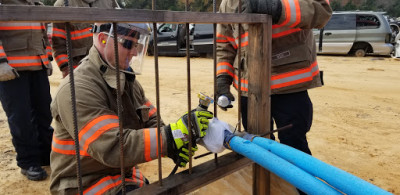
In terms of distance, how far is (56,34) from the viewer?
326cm

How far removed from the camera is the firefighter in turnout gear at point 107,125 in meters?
1.51

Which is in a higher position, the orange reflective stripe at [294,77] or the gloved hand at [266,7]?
the gloved hand at [266,7]

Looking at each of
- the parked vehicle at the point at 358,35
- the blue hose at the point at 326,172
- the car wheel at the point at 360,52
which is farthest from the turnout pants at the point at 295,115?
the car wheel at the point at 360,52

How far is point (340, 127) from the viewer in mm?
4434

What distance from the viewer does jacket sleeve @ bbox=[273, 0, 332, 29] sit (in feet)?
5.95

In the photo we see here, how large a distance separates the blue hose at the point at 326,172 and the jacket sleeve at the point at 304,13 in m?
0.72

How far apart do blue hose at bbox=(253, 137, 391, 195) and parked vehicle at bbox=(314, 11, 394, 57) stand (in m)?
10.7

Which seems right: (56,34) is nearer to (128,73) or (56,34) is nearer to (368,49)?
(128,73)

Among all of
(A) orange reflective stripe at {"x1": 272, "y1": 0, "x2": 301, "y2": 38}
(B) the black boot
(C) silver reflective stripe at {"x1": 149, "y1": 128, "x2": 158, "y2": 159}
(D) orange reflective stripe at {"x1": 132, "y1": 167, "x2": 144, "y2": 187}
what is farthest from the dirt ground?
(A) orange reflective stripe at {"x1": 272, "y1": 0, "x2": 301, "y2": 38}

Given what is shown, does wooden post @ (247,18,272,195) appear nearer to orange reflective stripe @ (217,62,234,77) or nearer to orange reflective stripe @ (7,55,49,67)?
orange reflective stripe @ (217,62,234,77)

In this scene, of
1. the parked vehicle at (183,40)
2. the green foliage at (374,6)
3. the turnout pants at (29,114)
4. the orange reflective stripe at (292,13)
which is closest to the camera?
the orange reflective stripe at (292,13)

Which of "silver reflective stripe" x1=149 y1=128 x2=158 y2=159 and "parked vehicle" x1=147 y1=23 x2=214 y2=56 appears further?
"parked vehicle" x1=147 y1=23 x2=214 y2=56

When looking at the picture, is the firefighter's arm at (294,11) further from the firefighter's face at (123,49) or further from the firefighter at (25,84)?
the firefighter at (25,84)

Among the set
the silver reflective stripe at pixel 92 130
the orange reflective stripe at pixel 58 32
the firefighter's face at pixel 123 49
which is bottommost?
the silver reflective stripe at pixel 92 130
